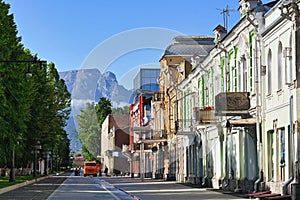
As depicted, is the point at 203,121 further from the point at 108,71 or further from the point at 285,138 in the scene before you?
the point at 285,138

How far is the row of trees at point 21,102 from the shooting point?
4223 cm

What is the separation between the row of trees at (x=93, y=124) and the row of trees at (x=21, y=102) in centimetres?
549

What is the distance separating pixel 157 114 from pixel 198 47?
1225 cm

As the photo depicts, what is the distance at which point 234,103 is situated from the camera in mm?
34375

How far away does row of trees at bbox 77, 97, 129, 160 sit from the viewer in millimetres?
101713

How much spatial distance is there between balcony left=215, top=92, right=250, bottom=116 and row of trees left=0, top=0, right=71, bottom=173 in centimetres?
906

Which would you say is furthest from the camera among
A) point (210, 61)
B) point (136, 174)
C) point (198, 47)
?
point (136, 174)

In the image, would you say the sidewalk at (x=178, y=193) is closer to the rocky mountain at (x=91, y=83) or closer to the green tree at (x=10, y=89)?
the rocky mountain at (x=91, y=83)

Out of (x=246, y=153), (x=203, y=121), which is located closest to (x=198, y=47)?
(x=203, y=121)

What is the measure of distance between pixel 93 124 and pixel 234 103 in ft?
293

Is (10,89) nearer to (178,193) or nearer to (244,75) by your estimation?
(178,193)

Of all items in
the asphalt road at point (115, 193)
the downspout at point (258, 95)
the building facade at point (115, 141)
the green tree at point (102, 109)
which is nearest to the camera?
the downspout at point (258, 95)

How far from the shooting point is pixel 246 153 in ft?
118

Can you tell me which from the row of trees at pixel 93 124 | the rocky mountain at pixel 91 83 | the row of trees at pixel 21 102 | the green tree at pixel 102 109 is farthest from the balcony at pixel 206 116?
the green tree at pixel 102 109
